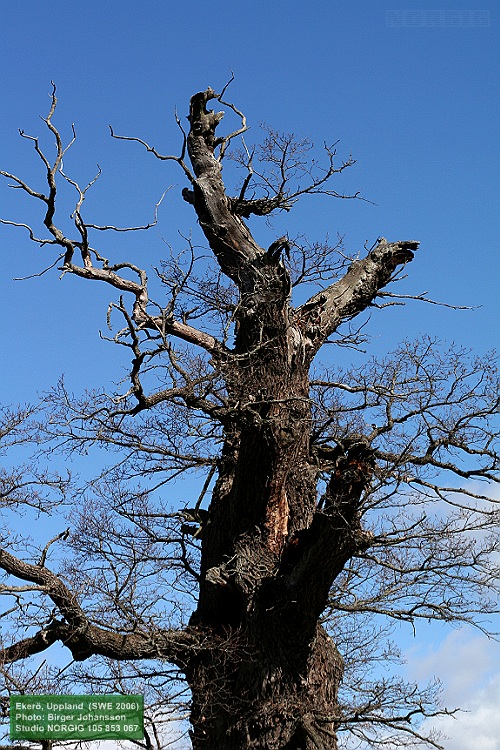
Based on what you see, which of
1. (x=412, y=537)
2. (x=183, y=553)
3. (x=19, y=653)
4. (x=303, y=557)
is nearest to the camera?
(x=303, y=557)

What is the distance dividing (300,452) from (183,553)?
7.07 ft

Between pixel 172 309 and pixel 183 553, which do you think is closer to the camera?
pixel 172 309

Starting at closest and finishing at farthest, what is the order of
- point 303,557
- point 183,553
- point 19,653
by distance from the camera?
point 303,557 → point 19,653 → point 183,553

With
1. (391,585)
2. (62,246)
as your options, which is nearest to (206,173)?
(62,246)

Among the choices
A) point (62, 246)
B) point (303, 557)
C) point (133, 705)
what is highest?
point (62, 246)

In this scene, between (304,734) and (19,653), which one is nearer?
(304,734)

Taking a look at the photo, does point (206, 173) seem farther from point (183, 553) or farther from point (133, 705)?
point (133, 705)

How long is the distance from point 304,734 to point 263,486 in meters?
2.53

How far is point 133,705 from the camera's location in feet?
30.1

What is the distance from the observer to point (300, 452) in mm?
9789

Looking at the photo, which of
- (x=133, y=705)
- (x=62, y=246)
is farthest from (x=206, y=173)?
(x=133, y=705)

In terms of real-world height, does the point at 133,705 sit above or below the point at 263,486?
below

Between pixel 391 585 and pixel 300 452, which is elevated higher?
pixel 300 452

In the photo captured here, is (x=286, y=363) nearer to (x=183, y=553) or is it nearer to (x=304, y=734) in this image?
(x=183, y=553)
